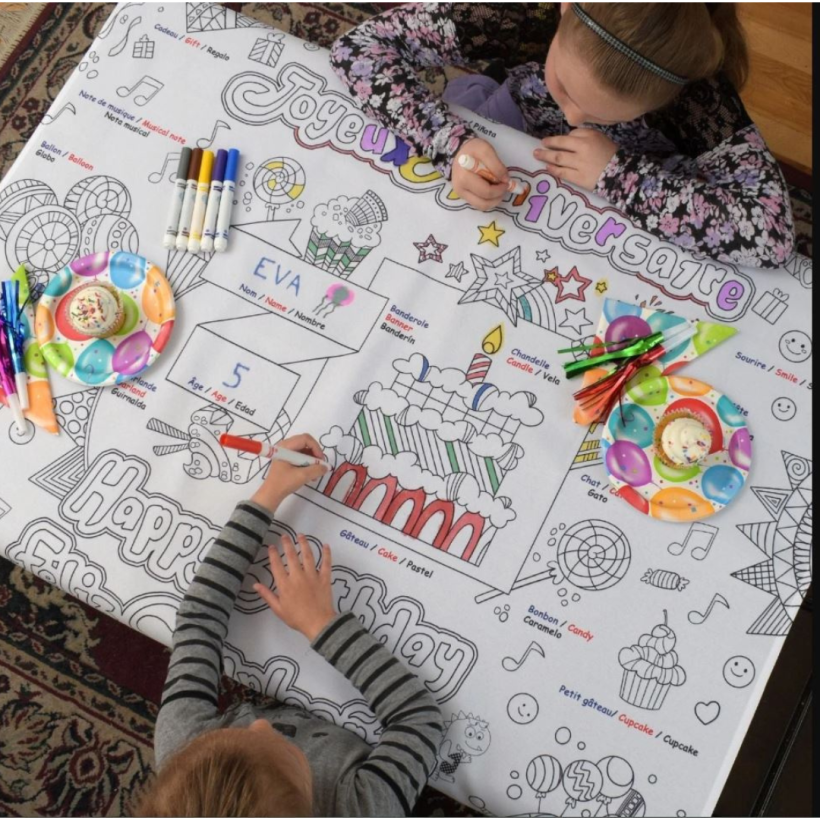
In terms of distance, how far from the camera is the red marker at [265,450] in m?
0.77

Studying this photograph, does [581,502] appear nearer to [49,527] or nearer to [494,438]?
[494,438]

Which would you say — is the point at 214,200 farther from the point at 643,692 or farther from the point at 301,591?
the point at 643,692

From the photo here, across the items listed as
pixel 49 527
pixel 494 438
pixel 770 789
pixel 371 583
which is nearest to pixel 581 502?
pixel 494 438

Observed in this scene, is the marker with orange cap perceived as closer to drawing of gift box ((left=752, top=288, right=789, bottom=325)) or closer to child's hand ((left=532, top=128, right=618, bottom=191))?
child's hand ((left=532, top=128, right=618, bottom=191))

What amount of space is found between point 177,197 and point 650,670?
0.77 m

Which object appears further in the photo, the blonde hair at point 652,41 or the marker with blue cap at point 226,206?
the marker with blue cap at point 226,206

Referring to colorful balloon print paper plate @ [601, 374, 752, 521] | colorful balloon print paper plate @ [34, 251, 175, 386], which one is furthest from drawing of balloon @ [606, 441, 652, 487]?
colorful balloon print paper plate @ [34, 251, 175, 386]

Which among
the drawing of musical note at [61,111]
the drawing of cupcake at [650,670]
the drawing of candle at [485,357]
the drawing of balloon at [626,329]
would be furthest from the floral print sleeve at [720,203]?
the drawing of musical note at [61,111]

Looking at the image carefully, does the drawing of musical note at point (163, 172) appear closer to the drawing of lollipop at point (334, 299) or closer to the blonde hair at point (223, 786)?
the drawing of lollipop at point (334, 299)

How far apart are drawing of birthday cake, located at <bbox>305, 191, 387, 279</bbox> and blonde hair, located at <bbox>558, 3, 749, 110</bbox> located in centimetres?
29

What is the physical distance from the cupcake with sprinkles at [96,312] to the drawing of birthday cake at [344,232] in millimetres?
233

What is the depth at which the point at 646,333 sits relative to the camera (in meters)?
0.81

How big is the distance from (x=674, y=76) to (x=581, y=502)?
0.49 meters

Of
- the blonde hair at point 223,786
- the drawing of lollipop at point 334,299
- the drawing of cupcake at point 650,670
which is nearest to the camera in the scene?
the blonde hair at point 223,786
